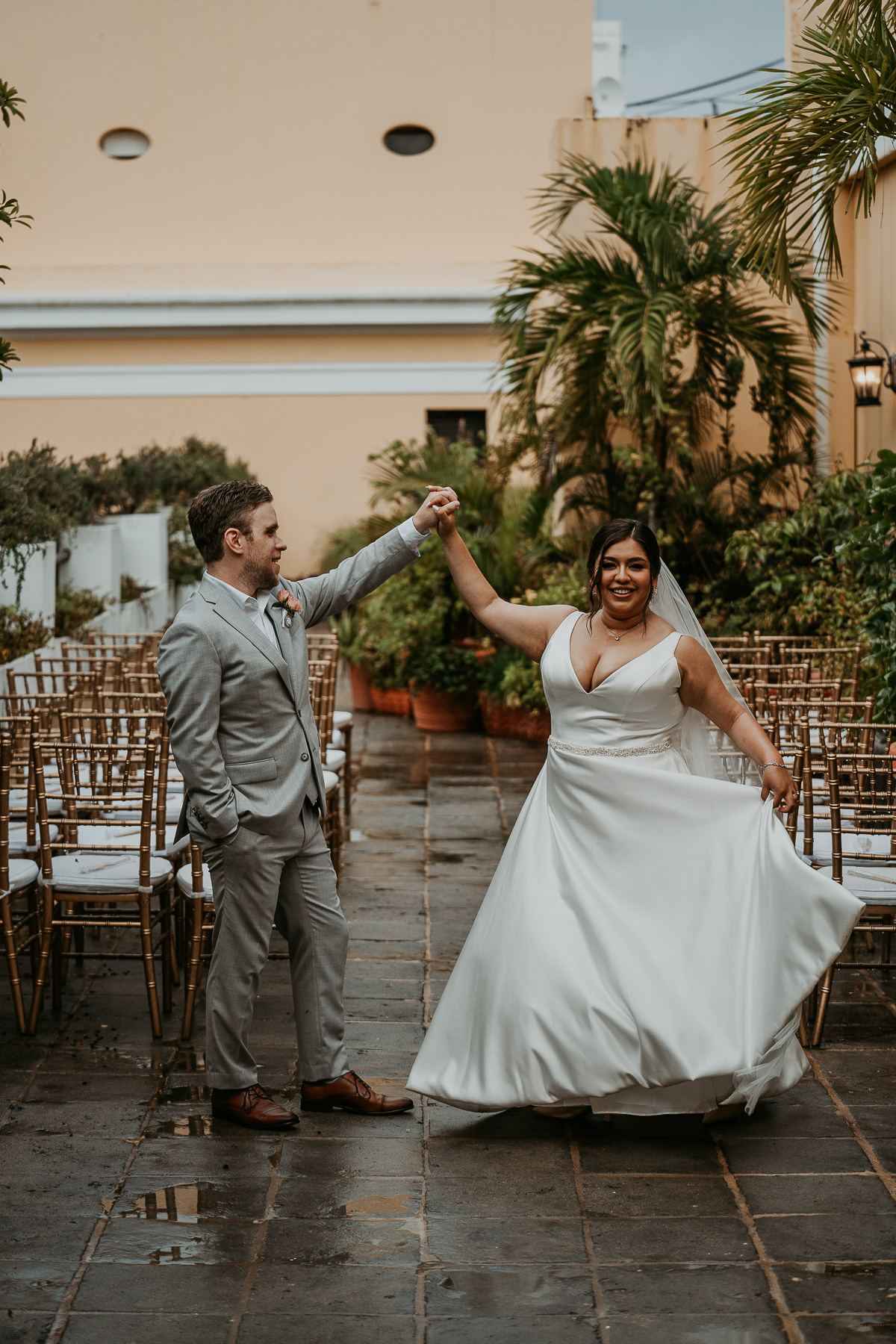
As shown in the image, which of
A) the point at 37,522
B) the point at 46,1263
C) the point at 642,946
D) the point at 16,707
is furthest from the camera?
the point at 37,522

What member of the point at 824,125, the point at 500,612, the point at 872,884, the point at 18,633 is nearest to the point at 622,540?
the point at 500,612

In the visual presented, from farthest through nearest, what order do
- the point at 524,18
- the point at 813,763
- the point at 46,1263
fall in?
1. the point at 524,18
2. the point at 813,763
3. the point at 46,1263

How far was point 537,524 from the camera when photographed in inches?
416

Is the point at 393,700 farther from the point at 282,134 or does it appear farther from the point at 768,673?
the point at 282,134

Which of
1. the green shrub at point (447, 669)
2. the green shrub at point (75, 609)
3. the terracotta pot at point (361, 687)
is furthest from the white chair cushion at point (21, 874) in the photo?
the terracotta pot at point (361, 687)

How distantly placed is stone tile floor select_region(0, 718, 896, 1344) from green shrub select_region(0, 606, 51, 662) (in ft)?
15.2

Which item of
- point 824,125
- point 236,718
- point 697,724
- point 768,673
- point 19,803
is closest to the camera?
point 236,718

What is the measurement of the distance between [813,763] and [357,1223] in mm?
3652

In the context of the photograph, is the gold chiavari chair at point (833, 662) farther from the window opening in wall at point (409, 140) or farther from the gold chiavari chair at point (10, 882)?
the window opening in wall at point (409, 140)

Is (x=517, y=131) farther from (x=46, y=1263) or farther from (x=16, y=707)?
(x=46, y=1263)

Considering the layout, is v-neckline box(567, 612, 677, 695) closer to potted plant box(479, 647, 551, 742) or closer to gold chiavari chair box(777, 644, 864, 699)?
gold chiavari chair box(777, 644, 864, 699)

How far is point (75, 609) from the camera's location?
11297mm

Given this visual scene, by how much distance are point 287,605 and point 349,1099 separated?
151 centimetres

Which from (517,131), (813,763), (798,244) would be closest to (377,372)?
(517,131)
